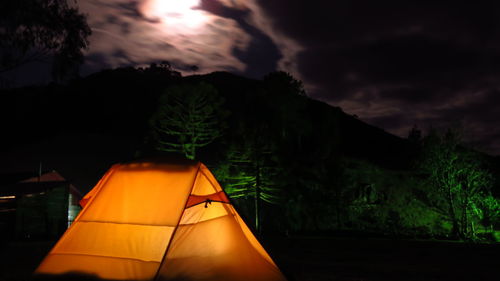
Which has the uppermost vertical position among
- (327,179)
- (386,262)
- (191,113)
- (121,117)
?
(121,117)

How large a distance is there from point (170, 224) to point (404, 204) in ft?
60.5

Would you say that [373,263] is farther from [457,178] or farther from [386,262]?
[457,178]

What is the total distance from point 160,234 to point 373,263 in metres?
6.52

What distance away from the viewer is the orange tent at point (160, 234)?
5.38 m

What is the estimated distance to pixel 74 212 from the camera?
21.9 meters

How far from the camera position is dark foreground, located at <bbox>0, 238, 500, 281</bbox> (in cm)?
761

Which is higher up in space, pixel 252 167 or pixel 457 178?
pixel 252 167

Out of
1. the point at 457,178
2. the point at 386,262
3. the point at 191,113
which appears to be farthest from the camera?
the point at 191,113

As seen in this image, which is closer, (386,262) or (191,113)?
(386,262)

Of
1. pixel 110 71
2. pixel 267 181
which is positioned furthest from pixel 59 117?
pixel 267 181

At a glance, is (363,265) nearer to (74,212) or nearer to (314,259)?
(314,259)

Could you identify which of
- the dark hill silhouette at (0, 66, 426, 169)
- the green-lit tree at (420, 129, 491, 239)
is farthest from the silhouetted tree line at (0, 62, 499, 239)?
the dark hill silhouette at (0, 66, 426, 169)

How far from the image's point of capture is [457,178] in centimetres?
1897

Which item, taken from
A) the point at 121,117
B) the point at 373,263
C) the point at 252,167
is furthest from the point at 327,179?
the point at 121,117
